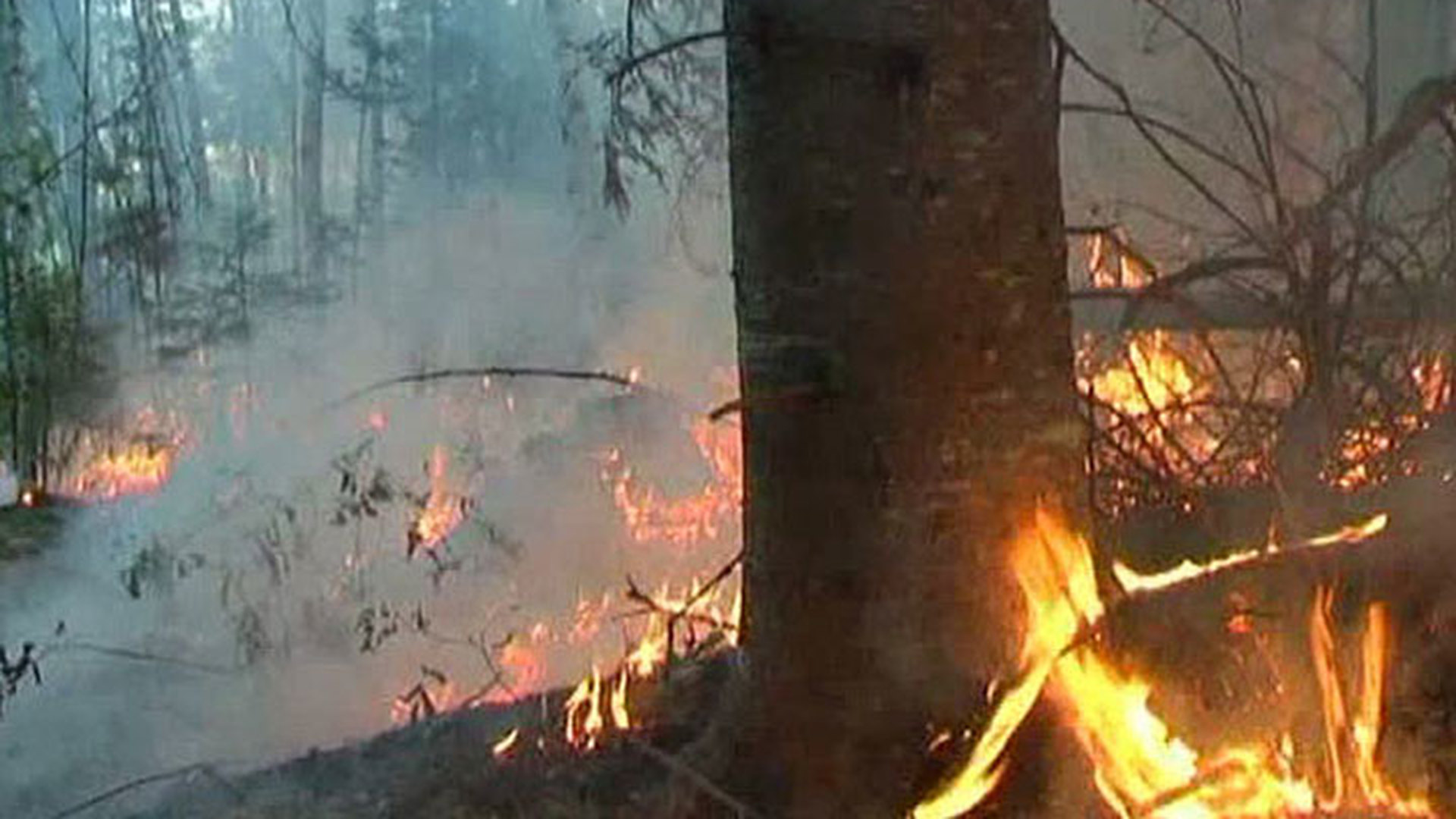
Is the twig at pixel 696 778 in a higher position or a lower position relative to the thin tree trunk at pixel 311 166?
lower

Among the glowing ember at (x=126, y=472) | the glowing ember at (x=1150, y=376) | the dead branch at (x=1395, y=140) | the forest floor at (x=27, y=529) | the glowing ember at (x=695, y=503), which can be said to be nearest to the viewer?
the dead branch at (x=1395, y=140)

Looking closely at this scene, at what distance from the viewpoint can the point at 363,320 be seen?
22062mm

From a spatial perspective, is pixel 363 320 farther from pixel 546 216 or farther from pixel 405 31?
pixel 405 31

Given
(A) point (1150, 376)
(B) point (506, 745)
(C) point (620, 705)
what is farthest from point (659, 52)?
(A) point (1150, 376)

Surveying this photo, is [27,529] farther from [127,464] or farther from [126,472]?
[127,464]

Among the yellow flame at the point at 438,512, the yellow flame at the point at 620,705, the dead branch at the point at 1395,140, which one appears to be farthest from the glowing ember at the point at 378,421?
the yellow flame at the point at 620,705

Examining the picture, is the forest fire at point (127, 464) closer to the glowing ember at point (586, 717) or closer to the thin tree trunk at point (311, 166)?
the glowing ember at point (586, 717)

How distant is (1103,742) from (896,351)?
68cm

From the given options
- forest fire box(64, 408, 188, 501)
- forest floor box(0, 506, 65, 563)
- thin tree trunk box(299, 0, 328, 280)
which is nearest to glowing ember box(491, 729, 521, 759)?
forest floor box(0, 506, 65, 563)

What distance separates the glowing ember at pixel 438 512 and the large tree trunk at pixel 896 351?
6.79 metres

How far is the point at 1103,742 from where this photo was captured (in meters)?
2.97

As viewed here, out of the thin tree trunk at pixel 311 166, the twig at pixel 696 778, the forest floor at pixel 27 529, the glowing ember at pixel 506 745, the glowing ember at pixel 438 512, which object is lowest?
the forest floor at pixel 27 529

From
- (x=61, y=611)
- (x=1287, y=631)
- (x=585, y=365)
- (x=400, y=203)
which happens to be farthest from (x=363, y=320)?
(x=1287, y=631)

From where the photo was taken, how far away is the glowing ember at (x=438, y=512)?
10.6m
